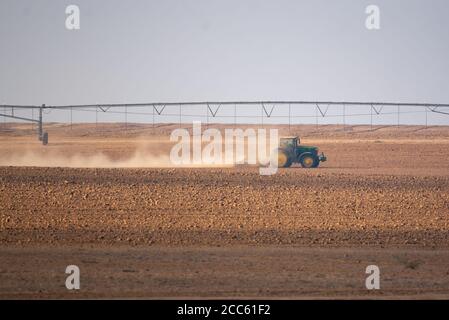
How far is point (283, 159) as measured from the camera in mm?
42844

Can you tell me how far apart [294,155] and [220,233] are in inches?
944

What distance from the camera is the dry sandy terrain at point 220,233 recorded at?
14.8 meters

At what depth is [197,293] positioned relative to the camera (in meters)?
14.0

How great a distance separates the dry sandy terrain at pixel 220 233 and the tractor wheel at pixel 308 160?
10.8 metres

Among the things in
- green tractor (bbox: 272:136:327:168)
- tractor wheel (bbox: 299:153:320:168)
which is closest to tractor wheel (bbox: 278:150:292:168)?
green tractor (bbox: 272:136:327:168)

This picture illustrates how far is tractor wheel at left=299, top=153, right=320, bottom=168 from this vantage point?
43.4m

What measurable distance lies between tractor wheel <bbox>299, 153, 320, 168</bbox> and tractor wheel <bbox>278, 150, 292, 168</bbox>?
85 cm

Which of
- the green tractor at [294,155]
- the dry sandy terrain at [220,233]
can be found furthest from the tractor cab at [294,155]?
the dry sandy terrain at [220,233]

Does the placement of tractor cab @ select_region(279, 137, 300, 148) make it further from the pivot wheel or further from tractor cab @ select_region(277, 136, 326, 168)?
the pivot wheel

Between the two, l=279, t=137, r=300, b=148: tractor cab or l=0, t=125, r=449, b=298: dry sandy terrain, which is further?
l=279, t=137, r=300, b=148: tractor cab

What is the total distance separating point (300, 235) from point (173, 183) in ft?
32.0

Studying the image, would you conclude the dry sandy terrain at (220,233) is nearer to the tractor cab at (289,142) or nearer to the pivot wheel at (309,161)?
the pivot wheel at (309,161)
